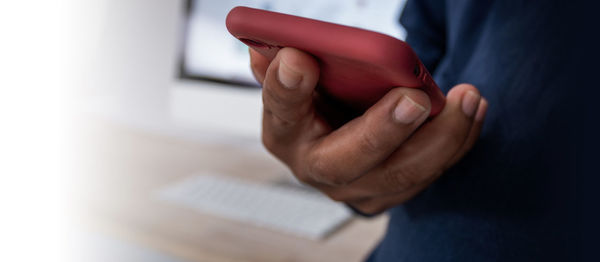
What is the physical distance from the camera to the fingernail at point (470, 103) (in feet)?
0.96

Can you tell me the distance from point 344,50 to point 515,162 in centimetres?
17

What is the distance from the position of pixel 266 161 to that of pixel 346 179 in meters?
0.69

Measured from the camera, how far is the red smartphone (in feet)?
0.65

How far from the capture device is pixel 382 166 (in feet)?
1.08

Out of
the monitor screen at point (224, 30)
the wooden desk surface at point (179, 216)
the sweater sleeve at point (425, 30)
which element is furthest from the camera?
the monitor screen at point (224, 30)

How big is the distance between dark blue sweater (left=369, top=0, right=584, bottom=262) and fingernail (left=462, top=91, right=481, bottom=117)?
4 centimetres

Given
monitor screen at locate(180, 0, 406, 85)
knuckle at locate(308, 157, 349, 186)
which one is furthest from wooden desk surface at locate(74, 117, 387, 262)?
knuckle at locate(308, 157, 349, 186)

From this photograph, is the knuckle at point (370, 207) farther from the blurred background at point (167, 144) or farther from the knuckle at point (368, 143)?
the blurred background at point (167, 144)

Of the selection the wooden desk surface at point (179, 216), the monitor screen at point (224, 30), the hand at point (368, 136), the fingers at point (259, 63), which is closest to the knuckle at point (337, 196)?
the hand at point (368, 136)

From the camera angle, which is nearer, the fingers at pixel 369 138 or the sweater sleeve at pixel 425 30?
the fingers at pixel 369 138

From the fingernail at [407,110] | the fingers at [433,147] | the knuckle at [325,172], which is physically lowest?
the knuckle at [325,172]

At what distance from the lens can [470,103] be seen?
0.97 ft

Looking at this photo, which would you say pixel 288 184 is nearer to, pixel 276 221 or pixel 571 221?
pixel 276 221

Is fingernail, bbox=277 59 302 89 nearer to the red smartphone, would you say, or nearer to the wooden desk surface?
the red smartphone
